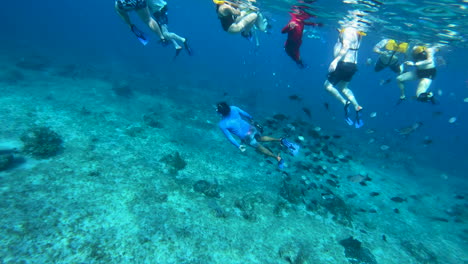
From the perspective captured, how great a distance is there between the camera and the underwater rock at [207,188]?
851cm

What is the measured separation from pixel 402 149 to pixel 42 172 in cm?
3178

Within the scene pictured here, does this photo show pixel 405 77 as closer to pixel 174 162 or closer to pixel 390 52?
pixel 390 52

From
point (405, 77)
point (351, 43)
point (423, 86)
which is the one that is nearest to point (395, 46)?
point (405, 77)

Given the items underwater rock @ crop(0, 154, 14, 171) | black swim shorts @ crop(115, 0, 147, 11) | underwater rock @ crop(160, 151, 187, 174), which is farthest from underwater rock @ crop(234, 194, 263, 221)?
underwater rock @ crop(0, 154, 14, 171)

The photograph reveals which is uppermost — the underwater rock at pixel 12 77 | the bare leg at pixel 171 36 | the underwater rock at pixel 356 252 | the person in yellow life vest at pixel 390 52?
the bare leg at pixel 171 36

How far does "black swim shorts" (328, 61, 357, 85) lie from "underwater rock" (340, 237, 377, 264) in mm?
6508

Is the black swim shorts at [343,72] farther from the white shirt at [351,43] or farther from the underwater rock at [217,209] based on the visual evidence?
the underwater rock at [217,209]

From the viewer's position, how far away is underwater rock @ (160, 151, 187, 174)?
970 cm

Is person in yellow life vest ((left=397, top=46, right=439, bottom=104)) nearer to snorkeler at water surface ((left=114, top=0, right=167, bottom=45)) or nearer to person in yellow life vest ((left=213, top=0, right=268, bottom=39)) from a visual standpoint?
person in yellow life vest ((left=213, top=0, right=268, bottom=39))

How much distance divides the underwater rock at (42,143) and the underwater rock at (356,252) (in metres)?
11.5

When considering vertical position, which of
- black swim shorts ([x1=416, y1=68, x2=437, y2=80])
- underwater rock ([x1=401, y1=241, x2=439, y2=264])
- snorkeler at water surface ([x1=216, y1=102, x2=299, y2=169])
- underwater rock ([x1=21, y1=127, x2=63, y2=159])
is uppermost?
black swim shorts ([x1=416, y1=68, x2=437, y2=80])

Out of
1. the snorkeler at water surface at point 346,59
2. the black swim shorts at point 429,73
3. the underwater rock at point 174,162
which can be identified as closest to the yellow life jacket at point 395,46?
the black swim shorts at point 429,73

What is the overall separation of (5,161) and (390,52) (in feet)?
56.7

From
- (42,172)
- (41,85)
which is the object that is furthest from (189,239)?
(41,85)
